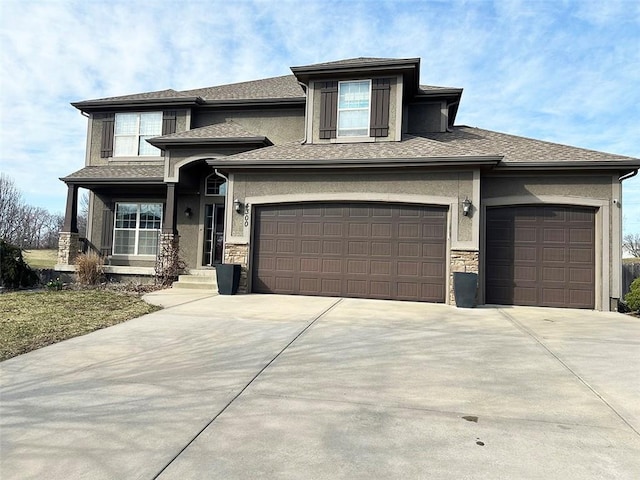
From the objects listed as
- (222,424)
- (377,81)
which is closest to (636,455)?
(222,424)

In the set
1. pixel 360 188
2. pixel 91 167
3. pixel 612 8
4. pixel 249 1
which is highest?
pixel 249 1

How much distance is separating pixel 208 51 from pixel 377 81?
5.22 m

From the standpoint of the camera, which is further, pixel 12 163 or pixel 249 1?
pixel 12 163

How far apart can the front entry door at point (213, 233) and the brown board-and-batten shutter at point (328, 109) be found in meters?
4.86

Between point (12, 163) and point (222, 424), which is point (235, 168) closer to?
point (222, 424)

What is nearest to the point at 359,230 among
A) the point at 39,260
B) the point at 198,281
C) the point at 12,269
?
the point at 198,281

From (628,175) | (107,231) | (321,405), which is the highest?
(628,175)

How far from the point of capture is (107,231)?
14.5 m

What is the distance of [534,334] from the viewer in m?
6.46

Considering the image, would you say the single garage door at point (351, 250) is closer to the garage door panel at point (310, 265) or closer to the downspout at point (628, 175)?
the garage door panel at point (310, 265)

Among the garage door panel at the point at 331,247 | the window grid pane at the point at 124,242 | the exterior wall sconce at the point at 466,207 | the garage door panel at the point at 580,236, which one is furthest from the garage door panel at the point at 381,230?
the window grid pane at the point at 124,242

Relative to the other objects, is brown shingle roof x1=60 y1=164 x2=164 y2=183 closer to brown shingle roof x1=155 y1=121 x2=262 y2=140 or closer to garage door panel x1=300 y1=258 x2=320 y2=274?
brown shingle roof x1=155 y1=121 x2=262 y2=140

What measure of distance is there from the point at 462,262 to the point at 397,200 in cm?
227

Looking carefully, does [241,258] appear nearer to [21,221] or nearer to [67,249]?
[67,249]
